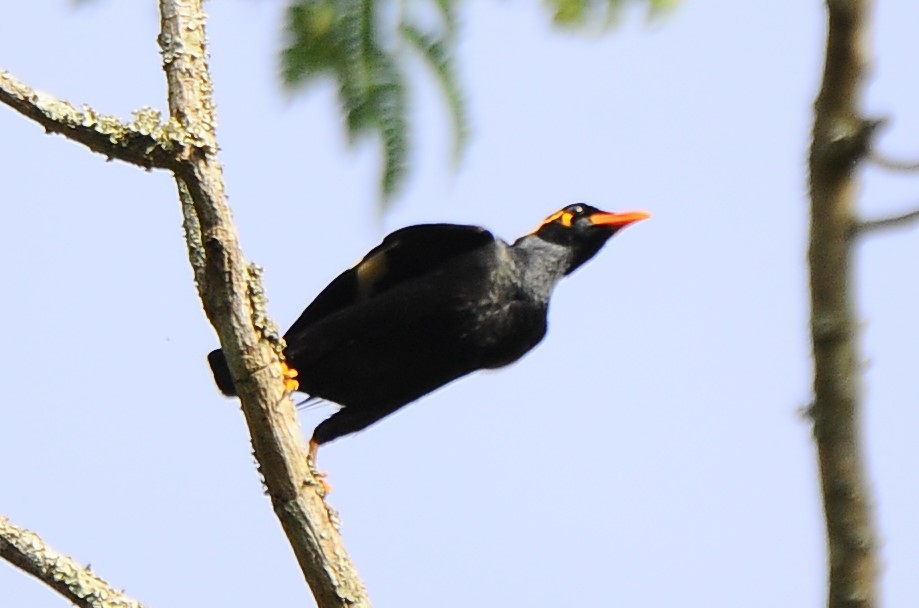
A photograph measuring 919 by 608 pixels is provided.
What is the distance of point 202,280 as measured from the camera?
11.9 ft

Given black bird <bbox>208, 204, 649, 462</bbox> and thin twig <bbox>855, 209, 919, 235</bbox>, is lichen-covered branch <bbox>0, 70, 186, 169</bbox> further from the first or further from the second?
thin twig <bbox>855, 209, 919, 235</bbox>

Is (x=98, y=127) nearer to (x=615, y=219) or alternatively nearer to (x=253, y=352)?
(x=253, y=352)

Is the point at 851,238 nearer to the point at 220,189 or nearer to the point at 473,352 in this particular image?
the point at 220,189

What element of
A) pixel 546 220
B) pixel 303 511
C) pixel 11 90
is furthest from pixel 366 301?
pixel 11 90

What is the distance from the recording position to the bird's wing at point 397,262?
5.55 meters

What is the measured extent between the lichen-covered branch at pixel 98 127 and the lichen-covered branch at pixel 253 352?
3.1 inches

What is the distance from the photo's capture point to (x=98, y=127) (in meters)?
3.49

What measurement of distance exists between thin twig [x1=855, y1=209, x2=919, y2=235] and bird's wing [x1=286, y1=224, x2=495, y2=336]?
363cm

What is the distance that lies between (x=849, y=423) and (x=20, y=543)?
2.26m

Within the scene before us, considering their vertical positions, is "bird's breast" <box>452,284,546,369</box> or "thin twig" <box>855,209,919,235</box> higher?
"bird's breast" <box>452,284,546,369</box>

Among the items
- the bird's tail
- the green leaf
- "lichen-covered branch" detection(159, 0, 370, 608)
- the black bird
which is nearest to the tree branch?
"lichen-covered branch" detection(159, 0, 370, 608)

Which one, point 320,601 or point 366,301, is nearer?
point 320,601

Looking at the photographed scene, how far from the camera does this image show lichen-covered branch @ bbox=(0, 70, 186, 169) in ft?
11.4

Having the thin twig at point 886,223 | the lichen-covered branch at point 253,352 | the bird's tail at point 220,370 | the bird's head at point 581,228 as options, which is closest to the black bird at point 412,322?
the bird's tail at point 220,370
